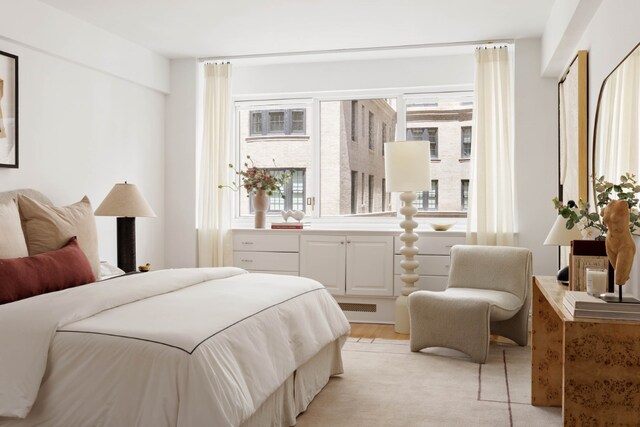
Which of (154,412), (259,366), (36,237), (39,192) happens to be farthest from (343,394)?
(39,192)

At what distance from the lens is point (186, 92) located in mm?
6012

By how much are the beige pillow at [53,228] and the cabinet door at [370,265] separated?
7.52 ft

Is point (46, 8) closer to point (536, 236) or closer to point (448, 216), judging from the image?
point (448, 216)

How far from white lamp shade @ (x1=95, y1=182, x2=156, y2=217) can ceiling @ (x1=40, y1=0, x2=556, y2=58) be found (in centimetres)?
131

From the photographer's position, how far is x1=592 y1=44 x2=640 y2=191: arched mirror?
2656 mm

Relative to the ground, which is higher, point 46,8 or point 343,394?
point 46,8

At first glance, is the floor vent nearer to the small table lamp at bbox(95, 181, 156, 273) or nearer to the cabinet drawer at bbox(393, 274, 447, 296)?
the cabinet drawer at bbox(393, 274, 447, 296)

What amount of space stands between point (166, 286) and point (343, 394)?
3.69 ft

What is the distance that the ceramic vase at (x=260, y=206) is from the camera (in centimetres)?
593

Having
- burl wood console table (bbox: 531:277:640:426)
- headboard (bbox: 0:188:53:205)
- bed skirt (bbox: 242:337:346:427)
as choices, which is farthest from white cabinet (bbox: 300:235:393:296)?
burl wood console table (bbox: 531:277:640:426)

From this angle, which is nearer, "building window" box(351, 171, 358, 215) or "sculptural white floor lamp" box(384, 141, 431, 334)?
"sculptural white floor lamp" box(384, 141, 431, 334)

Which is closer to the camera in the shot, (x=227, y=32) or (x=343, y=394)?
(x=343, y=394)

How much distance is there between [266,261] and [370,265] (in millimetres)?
961

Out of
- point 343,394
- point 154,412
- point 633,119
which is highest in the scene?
point 633,119
